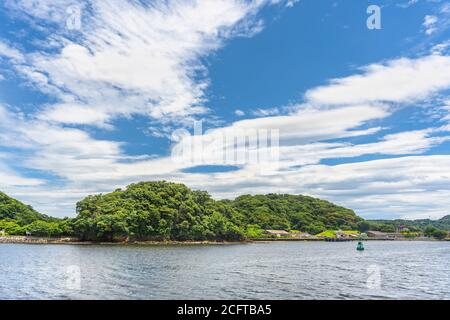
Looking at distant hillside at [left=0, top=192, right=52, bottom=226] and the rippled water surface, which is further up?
distant hillside at [left=0, top=192, right=52, bottom=226]

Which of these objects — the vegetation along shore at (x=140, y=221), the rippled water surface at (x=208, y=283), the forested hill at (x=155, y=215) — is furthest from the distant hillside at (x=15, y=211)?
the rippled water surface at (x=208, y=283)

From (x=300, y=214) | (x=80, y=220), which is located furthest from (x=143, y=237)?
(x=300, y=214)

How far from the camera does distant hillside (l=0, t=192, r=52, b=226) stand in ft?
442

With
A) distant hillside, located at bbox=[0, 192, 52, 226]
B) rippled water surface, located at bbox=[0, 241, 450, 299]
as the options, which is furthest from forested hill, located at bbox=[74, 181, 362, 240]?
rippled water surface, located at bbox=[0, 241, 450, 299]

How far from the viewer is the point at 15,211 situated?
472 feet

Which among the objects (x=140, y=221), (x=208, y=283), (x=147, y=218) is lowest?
(x=208, y=283)

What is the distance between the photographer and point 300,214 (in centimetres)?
19525

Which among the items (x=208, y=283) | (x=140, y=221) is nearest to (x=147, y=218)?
(x=140, y=221)

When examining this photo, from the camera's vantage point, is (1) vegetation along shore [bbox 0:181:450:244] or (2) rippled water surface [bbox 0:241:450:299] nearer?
(2) rippled water surface [bbox 0:241:450:299]

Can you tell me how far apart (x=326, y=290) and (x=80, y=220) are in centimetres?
8687

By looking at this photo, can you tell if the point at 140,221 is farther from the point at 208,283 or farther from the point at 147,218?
the point at 208,283

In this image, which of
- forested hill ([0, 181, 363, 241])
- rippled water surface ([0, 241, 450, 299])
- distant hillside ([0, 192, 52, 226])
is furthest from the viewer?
distant hillside ([0, 192, 52, 226])

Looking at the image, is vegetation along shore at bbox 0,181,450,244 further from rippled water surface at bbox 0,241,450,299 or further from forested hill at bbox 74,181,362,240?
rippled water surface at bbox 0,241,450,299
